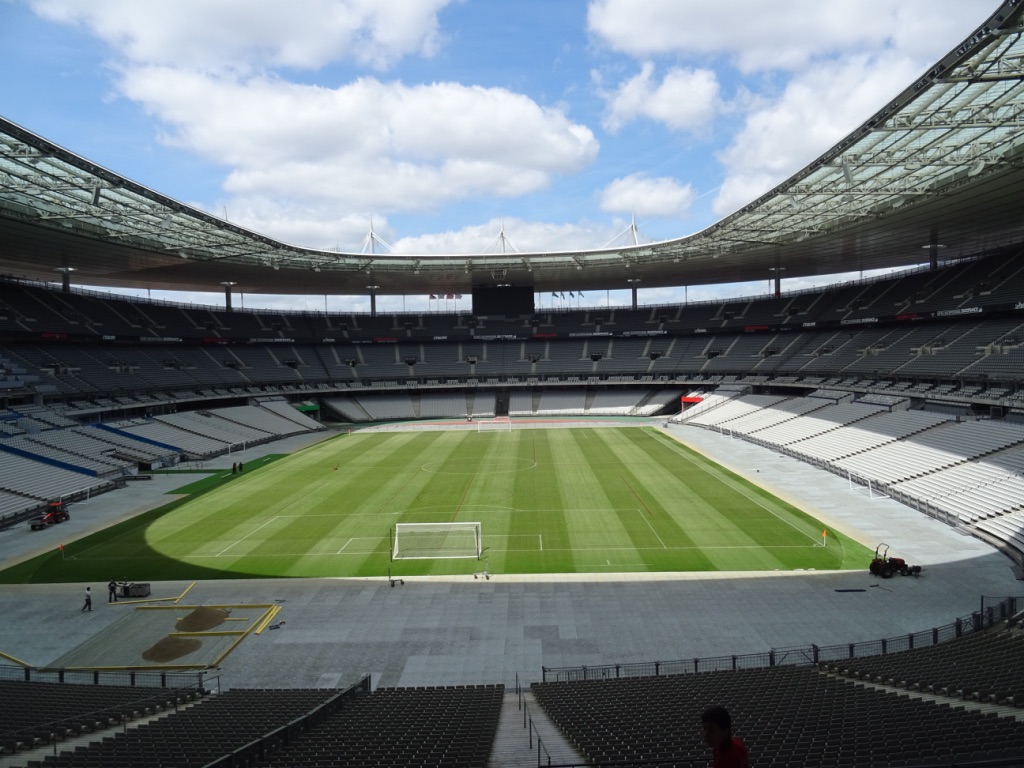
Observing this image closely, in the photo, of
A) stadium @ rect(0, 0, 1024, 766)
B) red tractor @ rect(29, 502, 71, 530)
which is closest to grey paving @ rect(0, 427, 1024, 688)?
stadium @ rect(0, 0, 1024, 766)

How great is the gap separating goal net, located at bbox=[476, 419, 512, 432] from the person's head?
60.2m

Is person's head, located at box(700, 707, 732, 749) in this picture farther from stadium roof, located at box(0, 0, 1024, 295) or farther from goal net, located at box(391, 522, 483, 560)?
stadium roof, located at box(0, 0, 1024, 295)

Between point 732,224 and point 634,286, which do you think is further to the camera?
point 634,286

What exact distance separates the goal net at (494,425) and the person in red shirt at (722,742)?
60.1 metres

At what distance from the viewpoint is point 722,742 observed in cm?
459

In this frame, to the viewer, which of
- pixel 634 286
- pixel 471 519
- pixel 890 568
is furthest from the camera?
pixel 634 286

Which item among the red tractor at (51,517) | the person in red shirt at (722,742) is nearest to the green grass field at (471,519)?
the red tractor at (51,517)

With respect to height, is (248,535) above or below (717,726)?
below

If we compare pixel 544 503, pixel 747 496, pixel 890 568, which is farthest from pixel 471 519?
pixel 890 568

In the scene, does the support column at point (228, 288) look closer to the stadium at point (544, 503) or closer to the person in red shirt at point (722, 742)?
the stadium at point (544, 503)

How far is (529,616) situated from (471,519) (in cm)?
1129

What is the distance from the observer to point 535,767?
1039cm

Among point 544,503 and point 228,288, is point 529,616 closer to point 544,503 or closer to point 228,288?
point 544,503

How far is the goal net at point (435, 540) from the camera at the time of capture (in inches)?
1026
